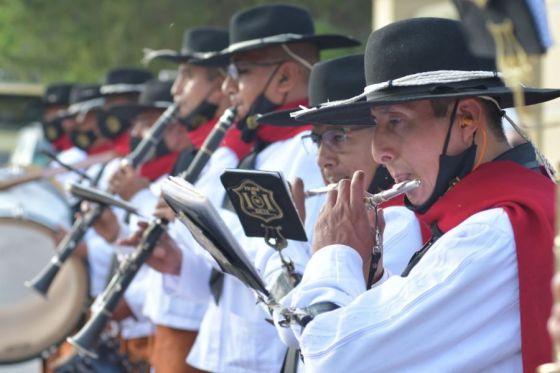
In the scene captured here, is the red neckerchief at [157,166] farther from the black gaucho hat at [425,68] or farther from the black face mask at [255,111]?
the black gaucho hat at [425,68]

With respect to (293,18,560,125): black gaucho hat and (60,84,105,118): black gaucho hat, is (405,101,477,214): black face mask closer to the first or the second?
(293,18,560,125): black gaucho hat

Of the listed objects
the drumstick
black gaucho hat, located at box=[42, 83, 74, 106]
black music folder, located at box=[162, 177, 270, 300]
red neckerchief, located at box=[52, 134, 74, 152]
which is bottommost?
black music folder, located at box=[162, 177, 270, 300]

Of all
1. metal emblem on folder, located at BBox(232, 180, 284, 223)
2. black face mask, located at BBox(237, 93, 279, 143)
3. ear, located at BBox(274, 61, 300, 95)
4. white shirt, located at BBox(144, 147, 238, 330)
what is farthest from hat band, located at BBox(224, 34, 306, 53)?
metal emblem on folder, located at BBox(232, 180, 284, 223)

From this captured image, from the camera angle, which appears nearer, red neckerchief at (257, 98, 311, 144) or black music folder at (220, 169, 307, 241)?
black music folder at (220, 169, 307, 241)

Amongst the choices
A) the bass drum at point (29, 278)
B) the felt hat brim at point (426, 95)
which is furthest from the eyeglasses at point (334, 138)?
the bass drum at point (29, 278)

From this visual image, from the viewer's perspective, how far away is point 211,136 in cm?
581

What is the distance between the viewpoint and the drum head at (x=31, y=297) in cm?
854

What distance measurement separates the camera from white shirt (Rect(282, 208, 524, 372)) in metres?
3.05

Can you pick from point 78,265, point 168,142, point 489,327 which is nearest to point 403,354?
point 489,327

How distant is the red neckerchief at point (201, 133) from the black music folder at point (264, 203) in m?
2.66

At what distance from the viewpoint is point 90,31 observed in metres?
20.3

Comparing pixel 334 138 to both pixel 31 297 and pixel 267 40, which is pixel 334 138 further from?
pixel 31 297

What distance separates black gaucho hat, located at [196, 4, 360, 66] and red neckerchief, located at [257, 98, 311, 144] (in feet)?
0.89

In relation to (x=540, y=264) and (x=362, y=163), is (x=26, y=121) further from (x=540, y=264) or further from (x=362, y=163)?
(x=540, y=264)
